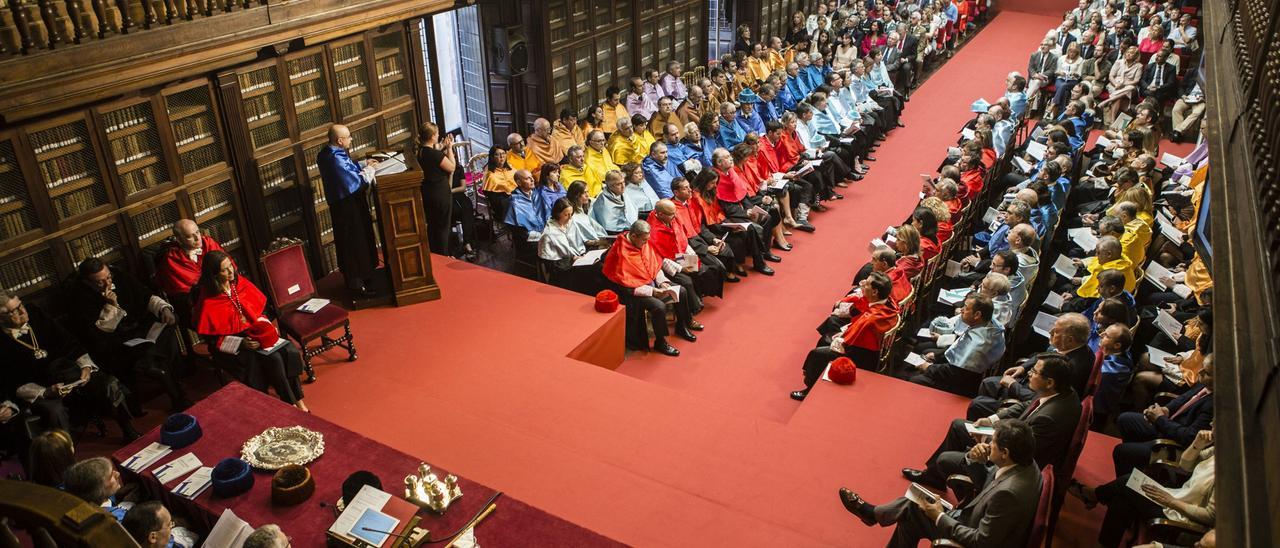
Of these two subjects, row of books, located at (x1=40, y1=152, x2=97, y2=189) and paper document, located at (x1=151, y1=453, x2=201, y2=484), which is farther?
row of books, located at (x1=40, y1=152, x2=97, y2=189)

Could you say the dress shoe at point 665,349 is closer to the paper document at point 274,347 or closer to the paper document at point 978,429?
the paper document at point 978,429

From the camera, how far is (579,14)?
12.3m

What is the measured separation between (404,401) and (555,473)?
1.48 meters

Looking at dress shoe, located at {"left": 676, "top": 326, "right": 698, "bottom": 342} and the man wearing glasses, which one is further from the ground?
the man wearing glasses

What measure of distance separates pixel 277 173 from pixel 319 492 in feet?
12.9

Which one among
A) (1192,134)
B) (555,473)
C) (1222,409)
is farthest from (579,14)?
(1222,409)

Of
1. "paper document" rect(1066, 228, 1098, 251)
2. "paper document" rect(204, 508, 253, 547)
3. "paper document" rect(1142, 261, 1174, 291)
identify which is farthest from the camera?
"paper document" rect(1066, 228, 1098, 251)

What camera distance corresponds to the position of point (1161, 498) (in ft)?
15.1

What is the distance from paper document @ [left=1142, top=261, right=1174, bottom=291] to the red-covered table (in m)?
5.53

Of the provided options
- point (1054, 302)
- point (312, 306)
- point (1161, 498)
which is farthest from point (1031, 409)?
point (312, 306)

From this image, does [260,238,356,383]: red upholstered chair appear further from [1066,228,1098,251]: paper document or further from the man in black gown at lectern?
[1066,228,1098,251]: paper document

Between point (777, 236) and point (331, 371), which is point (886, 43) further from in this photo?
point (331, 371)

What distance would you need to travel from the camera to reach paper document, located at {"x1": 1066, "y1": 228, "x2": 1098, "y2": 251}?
8305 millimetres

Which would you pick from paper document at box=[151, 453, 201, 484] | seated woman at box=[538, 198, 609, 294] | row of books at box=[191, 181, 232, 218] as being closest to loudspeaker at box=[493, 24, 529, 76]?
seated woman at box=[538, 198, 609, 294]
